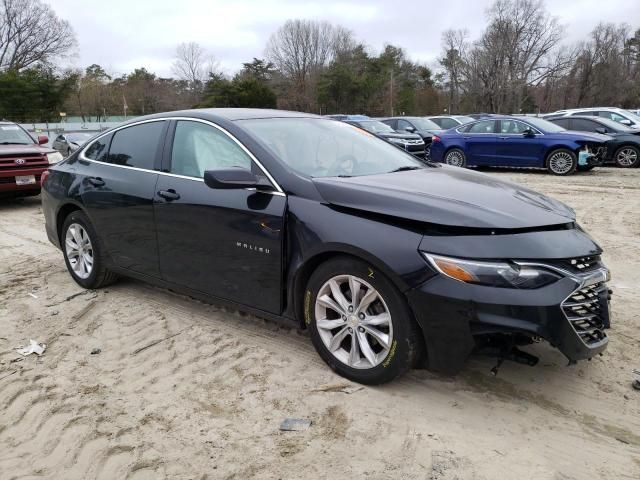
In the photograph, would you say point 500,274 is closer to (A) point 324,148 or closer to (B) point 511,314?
(B) point 511,314

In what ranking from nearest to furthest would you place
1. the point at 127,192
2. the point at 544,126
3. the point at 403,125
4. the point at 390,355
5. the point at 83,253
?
1. the point at 390,355
2. the point at 127,192
3. the point at 83,253
4. the point at 544,126
5. the point at 403,125

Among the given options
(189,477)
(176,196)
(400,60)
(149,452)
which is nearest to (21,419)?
(149,452)

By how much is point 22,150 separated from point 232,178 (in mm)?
7891

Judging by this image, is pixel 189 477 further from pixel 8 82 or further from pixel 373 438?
pixel 8 82

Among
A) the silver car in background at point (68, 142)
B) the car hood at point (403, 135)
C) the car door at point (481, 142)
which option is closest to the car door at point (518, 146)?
the car door at point (481, 142)

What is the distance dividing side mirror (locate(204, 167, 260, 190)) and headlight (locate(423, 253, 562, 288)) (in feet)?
4.55

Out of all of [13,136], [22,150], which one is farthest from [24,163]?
[13,136]

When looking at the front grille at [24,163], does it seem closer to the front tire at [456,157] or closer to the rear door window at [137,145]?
the rear door window at [137,145]

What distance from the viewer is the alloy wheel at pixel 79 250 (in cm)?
490

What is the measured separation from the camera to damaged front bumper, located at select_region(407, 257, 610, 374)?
2.59m

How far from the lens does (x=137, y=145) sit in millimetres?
4438

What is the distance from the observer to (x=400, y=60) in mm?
76438

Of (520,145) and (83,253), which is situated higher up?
(520,145)

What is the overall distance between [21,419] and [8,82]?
43.9 m
